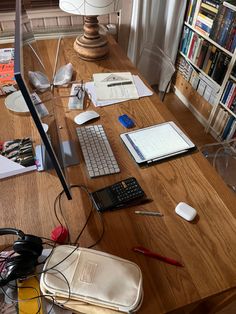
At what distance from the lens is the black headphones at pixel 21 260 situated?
1.91 ft

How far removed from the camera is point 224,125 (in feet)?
6.65

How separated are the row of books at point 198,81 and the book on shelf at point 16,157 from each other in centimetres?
165

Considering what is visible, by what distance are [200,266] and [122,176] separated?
38cm

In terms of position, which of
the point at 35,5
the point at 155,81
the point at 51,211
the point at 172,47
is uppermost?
the point at 35,5

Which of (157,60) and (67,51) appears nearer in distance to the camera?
(67,51)

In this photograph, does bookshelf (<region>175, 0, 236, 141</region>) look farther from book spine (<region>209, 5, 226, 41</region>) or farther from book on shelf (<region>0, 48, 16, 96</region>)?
book on shelf (<region>0, 48, 16, 96</region>)

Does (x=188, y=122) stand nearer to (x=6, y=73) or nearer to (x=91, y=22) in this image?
(x=91, y=22)

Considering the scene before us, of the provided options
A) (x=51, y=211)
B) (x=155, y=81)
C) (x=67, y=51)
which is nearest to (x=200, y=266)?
(x=51, y=211)

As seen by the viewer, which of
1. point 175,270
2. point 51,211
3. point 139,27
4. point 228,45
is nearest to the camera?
point 175,270

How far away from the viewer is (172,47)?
2273mm

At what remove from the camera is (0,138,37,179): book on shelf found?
0.88 m

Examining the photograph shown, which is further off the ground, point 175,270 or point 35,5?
point 35,5

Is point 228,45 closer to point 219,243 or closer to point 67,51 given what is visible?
point 67,51

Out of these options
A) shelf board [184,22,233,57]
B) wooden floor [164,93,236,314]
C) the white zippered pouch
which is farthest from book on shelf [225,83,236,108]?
the white zippered pouch
